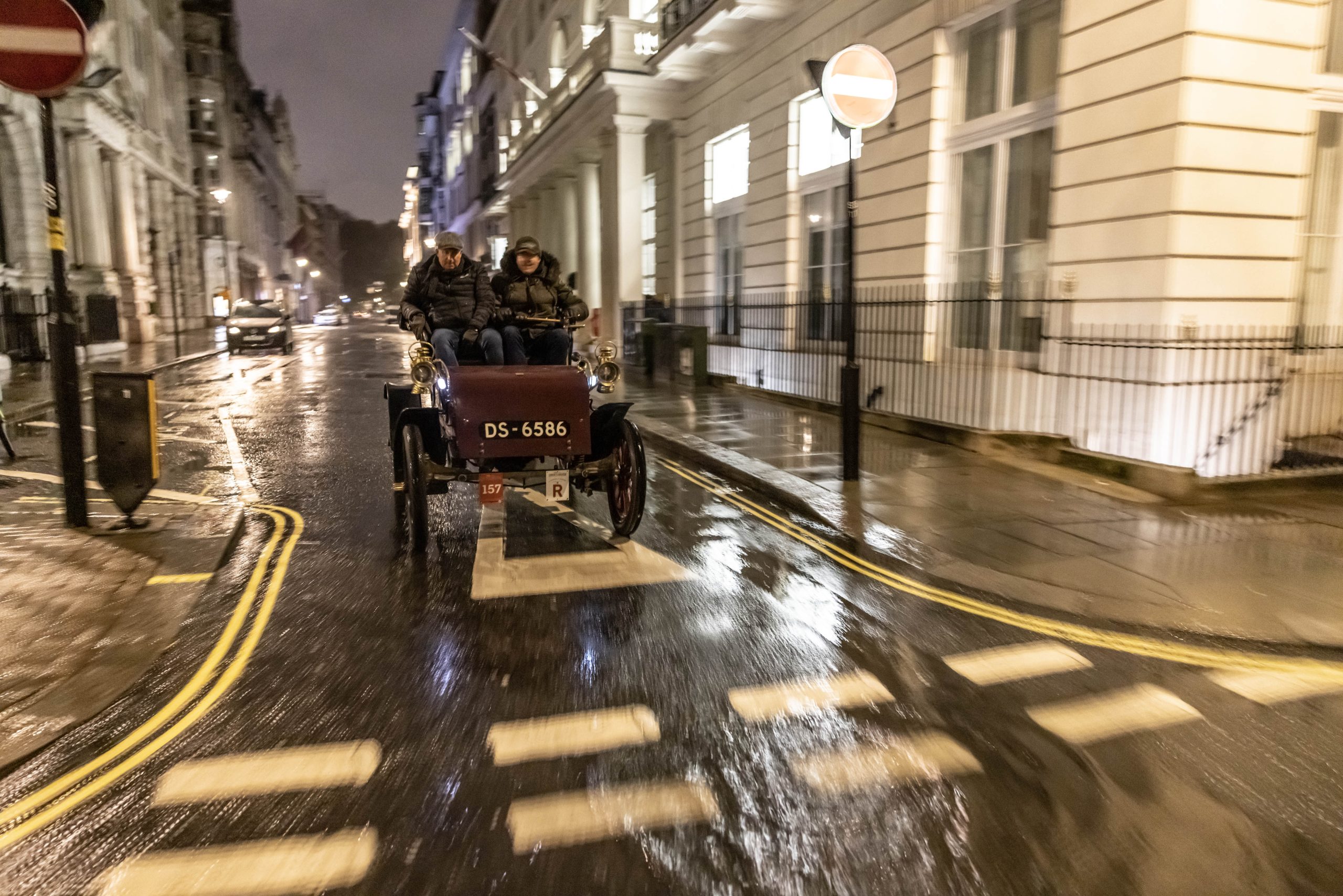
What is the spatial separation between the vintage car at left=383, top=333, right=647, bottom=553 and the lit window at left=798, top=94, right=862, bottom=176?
9.40 meters

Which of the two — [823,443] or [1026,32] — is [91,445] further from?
[1026,32]

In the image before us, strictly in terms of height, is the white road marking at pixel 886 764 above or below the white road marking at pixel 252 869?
below

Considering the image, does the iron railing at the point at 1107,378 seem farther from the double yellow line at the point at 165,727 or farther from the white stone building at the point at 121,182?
the white stone building at the point at 121,182

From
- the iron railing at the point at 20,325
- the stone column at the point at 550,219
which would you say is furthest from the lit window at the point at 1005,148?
the iron railing at the point at 20,325

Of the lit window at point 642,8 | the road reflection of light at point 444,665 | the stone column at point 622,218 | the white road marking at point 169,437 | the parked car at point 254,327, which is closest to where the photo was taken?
the road reflection of light at point 444,665

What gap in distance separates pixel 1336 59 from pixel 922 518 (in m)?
6.79

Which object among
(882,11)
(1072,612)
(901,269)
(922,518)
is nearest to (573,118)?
(882,11)

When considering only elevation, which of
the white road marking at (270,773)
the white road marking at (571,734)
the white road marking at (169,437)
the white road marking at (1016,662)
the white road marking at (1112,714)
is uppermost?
the white road marking at (169,437)

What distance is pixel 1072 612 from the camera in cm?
507

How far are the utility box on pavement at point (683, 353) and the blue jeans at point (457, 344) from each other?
35.5 feet

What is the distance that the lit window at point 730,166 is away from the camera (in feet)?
58.0

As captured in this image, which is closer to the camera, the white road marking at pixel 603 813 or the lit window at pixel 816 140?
the white road marking at pixel 603 813

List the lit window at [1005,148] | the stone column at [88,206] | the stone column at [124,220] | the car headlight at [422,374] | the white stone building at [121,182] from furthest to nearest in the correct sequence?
the stone column at [124,220], the stone column at [88,206], the white stone building at [121,182], the lit window at [1005,148], the car headlight at [422,374]

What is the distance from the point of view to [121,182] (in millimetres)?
34062
